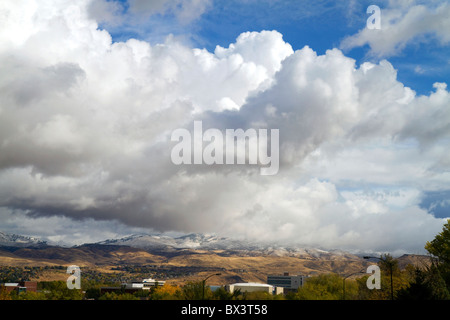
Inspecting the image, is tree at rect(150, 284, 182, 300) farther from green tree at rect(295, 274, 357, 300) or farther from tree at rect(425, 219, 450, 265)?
tree at rect(425, 219, 450, 265)

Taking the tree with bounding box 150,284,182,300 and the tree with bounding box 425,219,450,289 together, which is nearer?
the tree with bounding box 150,284,182,300

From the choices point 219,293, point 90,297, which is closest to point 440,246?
point 219,293

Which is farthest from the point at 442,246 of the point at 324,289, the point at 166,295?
the point at 166,295

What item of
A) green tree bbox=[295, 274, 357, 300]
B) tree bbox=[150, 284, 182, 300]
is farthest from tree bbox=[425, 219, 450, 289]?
tree bbox=[150, 284, 182, 300]

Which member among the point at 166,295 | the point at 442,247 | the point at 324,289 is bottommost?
the point at 166,295

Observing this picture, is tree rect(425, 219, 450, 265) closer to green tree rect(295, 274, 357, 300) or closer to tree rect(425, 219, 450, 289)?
tree rect(425, 219, 450, 289)

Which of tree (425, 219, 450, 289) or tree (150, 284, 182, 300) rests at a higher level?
tree (425, 219, 450, 289)

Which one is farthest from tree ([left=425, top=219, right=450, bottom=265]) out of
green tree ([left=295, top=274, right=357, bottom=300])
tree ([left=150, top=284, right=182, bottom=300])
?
tree ([left=150, top=284, right=182, bottom=300])

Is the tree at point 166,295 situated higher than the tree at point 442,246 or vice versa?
the tree at point 442,246

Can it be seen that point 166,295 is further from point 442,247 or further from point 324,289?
point 442,247

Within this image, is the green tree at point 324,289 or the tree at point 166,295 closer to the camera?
the tree at point 166,295

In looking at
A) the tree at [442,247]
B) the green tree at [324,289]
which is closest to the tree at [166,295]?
the green tree at [324,289]

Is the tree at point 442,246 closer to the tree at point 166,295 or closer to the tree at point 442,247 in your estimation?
the tree at point 442,247
